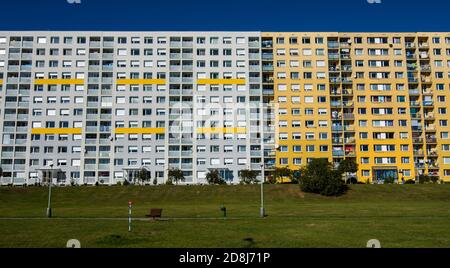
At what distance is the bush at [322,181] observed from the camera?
2078 inches

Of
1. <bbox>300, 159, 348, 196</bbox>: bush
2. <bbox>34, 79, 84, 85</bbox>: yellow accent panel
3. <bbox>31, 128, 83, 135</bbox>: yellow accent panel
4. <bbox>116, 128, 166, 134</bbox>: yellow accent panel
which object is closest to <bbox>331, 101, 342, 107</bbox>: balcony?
<bbox>300, 159, 348, 196</bbox>: bush

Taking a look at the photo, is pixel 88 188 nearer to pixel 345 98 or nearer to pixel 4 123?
pixel 4 123

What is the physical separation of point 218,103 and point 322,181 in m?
35.0

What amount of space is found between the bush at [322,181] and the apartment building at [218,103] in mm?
24331

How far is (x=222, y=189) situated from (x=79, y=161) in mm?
35016

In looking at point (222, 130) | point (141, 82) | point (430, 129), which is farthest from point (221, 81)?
point (430, 129)

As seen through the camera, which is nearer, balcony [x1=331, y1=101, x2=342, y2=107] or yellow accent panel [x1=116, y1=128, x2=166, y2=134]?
yellow accent panel [x1=116, y1=128, x2=166, y2=134]

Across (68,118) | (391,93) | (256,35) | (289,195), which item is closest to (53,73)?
(68,118)

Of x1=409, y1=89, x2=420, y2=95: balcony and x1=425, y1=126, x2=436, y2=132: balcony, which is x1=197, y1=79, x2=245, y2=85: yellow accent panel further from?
x1=425, y1=126, x2=436, y2=132: balcony

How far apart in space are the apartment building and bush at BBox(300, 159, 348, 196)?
79.8ft

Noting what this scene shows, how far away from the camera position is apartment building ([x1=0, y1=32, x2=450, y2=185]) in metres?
80.8

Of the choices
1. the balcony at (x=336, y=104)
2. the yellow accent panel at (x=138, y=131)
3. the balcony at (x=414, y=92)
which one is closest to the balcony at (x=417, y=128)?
the balcony at (x=414, y=92)

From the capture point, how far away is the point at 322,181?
52.8m

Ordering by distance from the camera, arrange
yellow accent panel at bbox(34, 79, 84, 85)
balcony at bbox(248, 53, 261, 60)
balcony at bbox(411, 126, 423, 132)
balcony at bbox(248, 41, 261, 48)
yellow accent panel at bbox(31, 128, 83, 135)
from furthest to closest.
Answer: balcony at bbox(248, 41, 261, 48)
balcony at bbox(248, 53, 261, 60)
balcony at bbox(411, 126, 423, 132)
yellow accent panel at bbox(34, 79, 84, 85)
yellow accent panel at bbox(31, 128, 83, 135)
